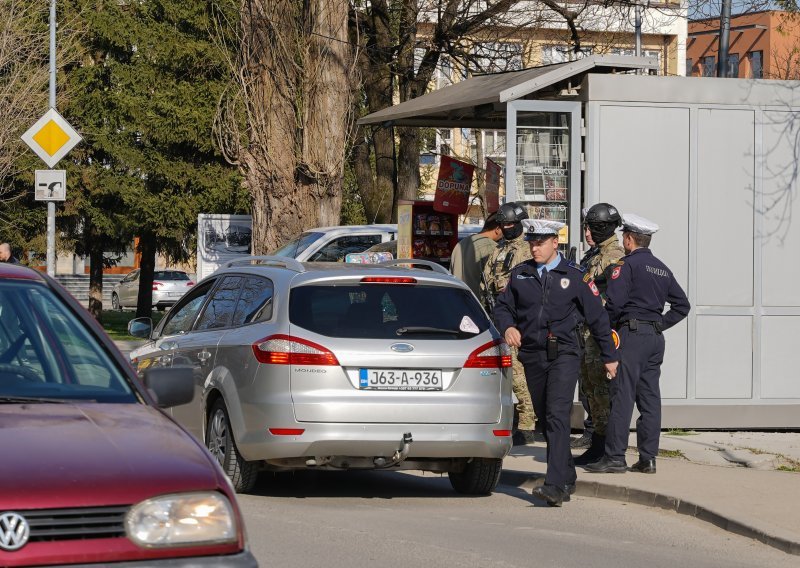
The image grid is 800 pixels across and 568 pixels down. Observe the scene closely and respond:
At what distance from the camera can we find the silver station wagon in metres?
9.15

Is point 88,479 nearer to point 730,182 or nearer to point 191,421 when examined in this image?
point 191,421

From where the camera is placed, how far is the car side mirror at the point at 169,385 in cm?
541

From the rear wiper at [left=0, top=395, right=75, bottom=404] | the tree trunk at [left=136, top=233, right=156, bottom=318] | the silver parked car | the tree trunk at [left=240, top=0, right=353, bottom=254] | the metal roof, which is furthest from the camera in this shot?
the silver parked car

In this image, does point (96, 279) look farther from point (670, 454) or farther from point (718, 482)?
point (718, 482)

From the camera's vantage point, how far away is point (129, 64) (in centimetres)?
3856

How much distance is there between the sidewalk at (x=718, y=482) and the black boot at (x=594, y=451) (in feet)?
1.06

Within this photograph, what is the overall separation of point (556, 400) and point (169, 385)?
444 centimetres

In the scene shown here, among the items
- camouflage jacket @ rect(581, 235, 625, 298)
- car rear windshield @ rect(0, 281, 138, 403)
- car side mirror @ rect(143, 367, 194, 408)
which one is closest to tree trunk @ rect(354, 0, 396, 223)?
camouflage jacket @ rect(581, 235, 625, 298)

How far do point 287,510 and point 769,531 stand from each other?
9.68ft

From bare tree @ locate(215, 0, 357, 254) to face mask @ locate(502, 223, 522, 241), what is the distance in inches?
316

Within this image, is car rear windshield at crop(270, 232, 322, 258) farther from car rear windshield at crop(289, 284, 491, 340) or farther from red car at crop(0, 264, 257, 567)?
red car at crop(0, 264, 257, 567)

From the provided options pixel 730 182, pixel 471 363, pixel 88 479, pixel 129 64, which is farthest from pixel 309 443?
pixel 129 64

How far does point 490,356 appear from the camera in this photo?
374 inches

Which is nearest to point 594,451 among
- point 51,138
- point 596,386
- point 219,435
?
point 596,386
